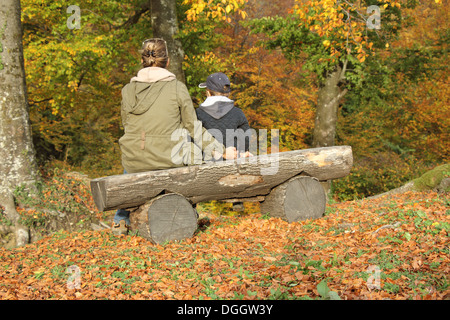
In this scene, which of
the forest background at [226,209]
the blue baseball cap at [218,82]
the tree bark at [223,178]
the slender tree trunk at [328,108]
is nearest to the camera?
the forest background at [226,209]

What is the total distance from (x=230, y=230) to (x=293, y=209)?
1008 mm

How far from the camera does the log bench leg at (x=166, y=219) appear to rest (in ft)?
15.6

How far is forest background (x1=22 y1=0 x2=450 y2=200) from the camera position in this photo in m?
9.16

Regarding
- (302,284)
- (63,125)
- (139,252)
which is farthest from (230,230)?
(63,125)

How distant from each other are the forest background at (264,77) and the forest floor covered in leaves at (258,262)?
3.51 m

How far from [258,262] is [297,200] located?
1837mm

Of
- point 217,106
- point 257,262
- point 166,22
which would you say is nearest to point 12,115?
point 217,106

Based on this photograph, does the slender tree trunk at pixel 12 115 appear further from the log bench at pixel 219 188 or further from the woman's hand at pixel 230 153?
the woman's hand at pixel 230 153

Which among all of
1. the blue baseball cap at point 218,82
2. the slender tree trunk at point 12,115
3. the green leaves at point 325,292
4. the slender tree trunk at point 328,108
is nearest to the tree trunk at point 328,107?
the slender tree trunk at point 328,108

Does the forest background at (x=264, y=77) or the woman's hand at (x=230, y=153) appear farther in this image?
the forest background at (x=264, y=77)

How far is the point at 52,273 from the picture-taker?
4039mm

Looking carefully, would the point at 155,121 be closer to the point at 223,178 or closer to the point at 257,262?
the point at 223,178

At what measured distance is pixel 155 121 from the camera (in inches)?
182
